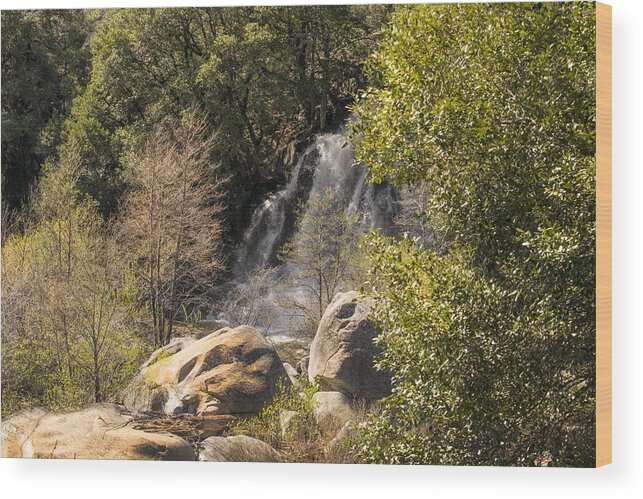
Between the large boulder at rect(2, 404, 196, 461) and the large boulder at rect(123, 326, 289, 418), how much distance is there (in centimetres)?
18

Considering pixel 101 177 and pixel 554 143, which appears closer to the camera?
pixel 554 143

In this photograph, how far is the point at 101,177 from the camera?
7559 mm

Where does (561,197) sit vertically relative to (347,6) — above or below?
below

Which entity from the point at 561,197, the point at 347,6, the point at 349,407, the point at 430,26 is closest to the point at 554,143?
the point at 561,197

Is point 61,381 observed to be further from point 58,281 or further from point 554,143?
point 554,143

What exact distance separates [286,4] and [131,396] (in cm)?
300

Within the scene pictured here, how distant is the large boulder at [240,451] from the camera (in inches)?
276

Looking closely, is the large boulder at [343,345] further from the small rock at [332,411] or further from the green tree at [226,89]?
the green tree at [226,89]

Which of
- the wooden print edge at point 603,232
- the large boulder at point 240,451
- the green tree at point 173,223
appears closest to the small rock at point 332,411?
the large boulder at point 240,451

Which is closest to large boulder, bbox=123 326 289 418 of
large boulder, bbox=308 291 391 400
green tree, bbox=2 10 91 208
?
large boulder, bbox=308 291 391 400

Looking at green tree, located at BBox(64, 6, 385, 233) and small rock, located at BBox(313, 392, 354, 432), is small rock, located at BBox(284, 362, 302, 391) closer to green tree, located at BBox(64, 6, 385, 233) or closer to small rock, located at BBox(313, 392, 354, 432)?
small rock, located at BBox(313, 392, 354, 432)

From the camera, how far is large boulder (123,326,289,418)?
7.14m

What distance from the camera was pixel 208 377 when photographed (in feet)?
23.9

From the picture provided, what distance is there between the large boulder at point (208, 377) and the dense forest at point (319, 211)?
0.16 feet
